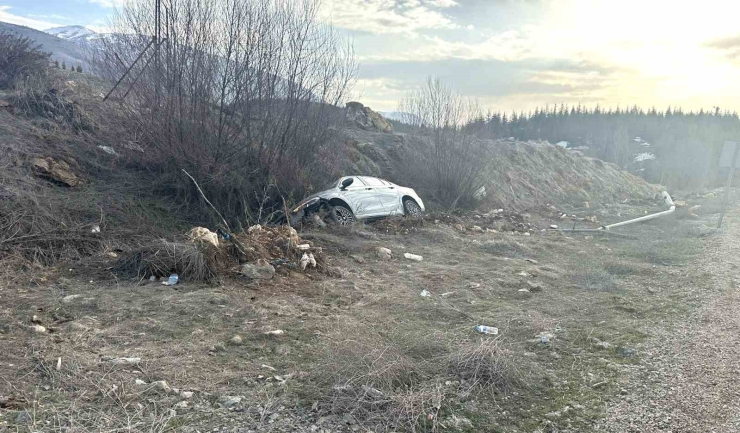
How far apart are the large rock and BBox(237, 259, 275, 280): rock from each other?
17167 mm

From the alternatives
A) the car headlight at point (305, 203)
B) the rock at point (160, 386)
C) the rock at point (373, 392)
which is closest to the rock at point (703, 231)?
the car headlight at point (305, 203)

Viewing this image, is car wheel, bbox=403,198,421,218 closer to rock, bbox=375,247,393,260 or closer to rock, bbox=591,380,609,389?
rock, bbox=375,247,393,260

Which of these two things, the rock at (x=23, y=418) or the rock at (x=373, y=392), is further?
the rock at (x=373, y=392)

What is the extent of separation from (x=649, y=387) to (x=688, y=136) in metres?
93.3

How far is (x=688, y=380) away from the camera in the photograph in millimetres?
4242

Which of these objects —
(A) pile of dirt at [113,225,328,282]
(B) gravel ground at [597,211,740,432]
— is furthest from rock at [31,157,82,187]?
(B) gravel ground at [597,211,740,432]

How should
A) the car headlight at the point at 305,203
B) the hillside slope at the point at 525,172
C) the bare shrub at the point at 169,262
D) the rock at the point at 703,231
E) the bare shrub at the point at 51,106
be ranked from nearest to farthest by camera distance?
the bare shrub at the point at 169,262 → the car headlight at the point at 305,203 → the bare shrub at the point at 51,106 → the rock at the point at 703,231 → the hillside slope at the point at 525,172

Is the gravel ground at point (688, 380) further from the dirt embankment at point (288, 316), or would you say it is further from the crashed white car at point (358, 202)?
the crashed white car at point (358, 202)

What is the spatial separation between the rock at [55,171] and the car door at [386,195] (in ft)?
21.7

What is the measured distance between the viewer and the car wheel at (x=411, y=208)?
13.8 m

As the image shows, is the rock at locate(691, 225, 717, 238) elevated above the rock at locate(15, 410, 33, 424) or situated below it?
below

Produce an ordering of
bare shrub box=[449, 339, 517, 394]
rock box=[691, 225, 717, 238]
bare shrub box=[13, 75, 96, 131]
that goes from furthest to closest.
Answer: rock box=[691, 225, 717, 238] → bare shrub box=[13, 75, 96, 131] → bare shrub box=[449, 339, 517, 394]

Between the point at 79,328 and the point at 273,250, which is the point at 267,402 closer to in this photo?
the point at 79,328

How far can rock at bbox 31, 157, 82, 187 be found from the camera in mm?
10078
